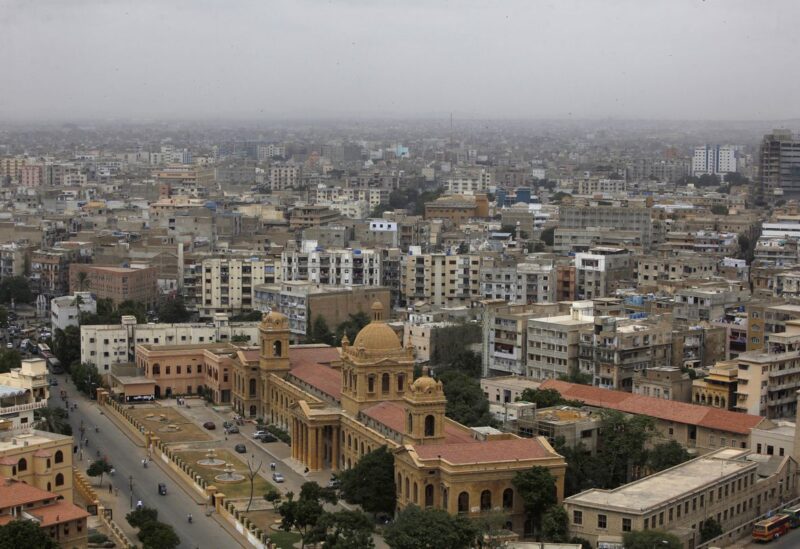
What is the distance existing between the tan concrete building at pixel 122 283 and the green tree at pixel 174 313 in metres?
1.69

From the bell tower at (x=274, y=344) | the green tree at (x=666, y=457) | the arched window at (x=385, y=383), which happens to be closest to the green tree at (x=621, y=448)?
the green tree at (x=666, y=457)

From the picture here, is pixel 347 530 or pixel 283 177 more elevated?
pixel 347 530

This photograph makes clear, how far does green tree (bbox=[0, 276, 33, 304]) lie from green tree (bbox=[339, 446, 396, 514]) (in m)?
38.5

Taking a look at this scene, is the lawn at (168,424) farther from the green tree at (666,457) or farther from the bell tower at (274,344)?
the green tree at (666,457)

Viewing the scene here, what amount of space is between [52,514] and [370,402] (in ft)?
33.0

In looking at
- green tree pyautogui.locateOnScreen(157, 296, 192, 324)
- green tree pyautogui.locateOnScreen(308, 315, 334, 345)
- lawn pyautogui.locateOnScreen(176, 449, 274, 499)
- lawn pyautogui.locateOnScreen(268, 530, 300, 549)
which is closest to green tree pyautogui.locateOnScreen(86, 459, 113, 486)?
lawn pyautogui.locateOnScreen(176, 449, 274, 499)

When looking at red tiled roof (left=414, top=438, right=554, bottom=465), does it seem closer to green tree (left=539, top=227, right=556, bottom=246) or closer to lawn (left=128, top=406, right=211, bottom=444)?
lawn (left=128, top=406, right=211, bottom=444)

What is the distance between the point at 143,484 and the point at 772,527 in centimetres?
1520

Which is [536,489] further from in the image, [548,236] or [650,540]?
[548,236]

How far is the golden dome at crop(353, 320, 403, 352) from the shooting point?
36719 mm

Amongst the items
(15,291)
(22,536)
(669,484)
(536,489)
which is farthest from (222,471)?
(15,291)

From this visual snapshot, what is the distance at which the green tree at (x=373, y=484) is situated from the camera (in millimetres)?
31969

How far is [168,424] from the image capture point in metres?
42.6

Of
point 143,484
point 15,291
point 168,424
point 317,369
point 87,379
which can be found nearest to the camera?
point 143,484
